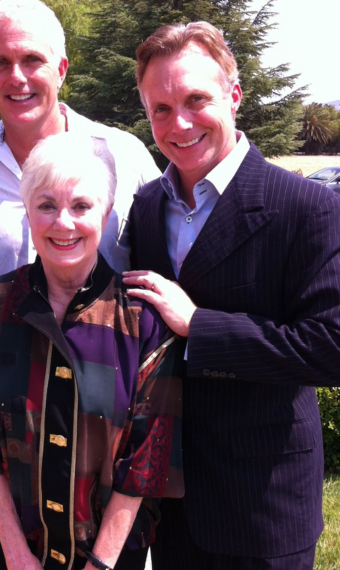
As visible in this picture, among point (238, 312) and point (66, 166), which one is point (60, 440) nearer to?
point (238, 312)

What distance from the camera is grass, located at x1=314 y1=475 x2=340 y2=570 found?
12.2 feet

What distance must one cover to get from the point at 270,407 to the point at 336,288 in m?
0.51

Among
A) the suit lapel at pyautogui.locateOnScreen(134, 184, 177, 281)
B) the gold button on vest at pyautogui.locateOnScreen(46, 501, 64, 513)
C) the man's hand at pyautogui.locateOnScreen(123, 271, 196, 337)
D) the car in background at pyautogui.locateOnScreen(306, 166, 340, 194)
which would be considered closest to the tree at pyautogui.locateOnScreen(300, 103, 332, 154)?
the car in background at pyautogui.locateOnScreen(306, 166, 340, 194)

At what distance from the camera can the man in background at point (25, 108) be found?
2461 millimetres

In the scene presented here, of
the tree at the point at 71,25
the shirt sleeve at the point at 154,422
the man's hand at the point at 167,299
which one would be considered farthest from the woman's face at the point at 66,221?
the tree at the point at 71,25

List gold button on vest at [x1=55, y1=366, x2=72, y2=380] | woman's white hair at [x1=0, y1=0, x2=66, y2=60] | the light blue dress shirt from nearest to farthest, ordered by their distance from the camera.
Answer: gold button on vest at [x1=55, y1=366, x2=72, y2=380]
the light blue dress shirt
woman's white hair at [x1=0, y1=0, x2=66, y2=60]

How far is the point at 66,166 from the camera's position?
1.91 meters

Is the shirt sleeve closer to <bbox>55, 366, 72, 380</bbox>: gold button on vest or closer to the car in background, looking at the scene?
<bbox>55, 366, 72, 380</bbox>: gold button on vest

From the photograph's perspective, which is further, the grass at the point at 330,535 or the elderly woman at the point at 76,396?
the grass at the point at 330,535

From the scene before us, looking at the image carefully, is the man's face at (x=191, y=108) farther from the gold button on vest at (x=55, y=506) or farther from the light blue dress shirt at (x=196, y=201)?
the gold button on vest at (x=55, y=506)

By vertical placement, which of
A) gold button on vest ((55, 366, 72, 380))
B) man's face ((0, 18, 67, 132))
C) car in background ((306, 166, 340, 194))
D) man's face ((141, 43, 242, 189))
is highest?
car in background ((306, 166, 340, 194))

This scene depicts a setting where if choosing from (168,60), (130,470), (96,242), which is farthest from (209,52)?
(130,470)

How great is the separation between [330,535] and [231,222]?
2.86 metres

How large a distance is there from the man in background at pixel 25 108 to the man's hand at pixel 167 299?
1.73ft
